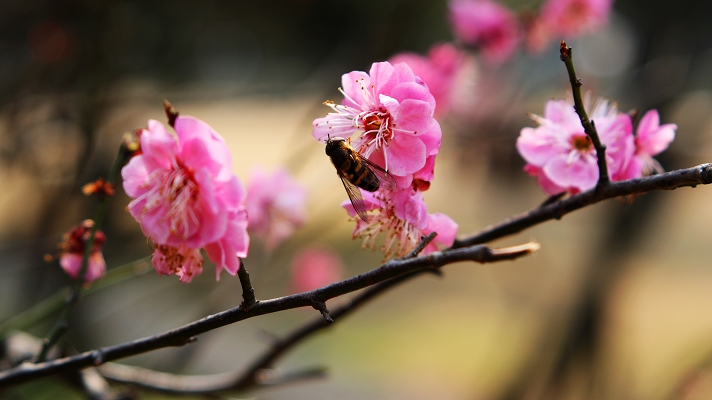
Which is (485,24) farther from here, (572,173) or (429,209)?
(572,173)

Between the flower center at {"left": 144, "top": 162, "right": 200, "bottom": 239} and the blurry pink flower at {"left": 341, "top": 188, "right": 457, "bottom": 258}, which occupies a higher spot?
the flower center at {"left": 144, "top": 162, "right": 200, "bottom": 239}

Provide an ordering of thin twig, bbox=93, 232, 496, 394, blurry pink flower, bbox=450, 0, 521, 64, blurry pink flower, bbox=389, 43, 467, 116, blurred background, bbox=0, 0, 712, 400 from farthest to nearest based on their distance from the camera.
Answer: blurred background, bbox=0, 0, 712, 400, blurry pink flower, bbox=450, 0, 521, 64, blurry pink flower, bbox=389, 43, 467, 116, thin twig, bbox=93, 232, 496, 394

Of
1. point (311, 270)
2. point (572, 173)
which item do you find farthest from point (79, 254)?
point (311, 270)

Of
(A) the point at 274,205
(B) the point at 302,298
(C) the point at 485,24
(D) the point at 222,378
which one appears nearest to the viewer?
(B) the point at 302,298

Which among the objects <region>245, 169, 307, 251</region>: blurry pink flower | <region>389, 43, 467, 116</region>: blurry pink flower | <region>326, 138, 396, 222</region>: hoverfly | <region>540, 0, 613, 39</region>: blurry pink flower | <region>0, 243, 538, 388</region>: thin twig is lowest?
<region>0, 243, 538, 388</region>: thin twig

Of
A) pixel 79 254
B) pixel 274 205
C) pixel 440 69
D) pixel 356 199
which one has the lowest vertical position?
pixel 356 199

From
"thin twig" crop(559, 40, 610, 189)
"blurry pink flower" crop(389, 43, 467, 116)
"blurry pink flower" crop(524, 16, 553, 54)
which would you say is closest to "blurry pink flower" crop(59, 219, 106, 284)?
"thin twig" crop(559, 40, 610, 189)

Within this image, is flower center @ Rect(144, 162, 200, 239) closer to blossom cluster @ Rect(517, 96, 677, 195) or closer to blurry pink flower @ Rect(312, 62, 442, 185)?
blurry pink flower @ Rect(312, 62, 442, 185)

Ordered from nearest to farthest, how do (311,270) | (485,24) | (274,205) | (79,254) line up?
1. (79,254)
2. (274,205)
3. (485,24)
4. (311,270)
